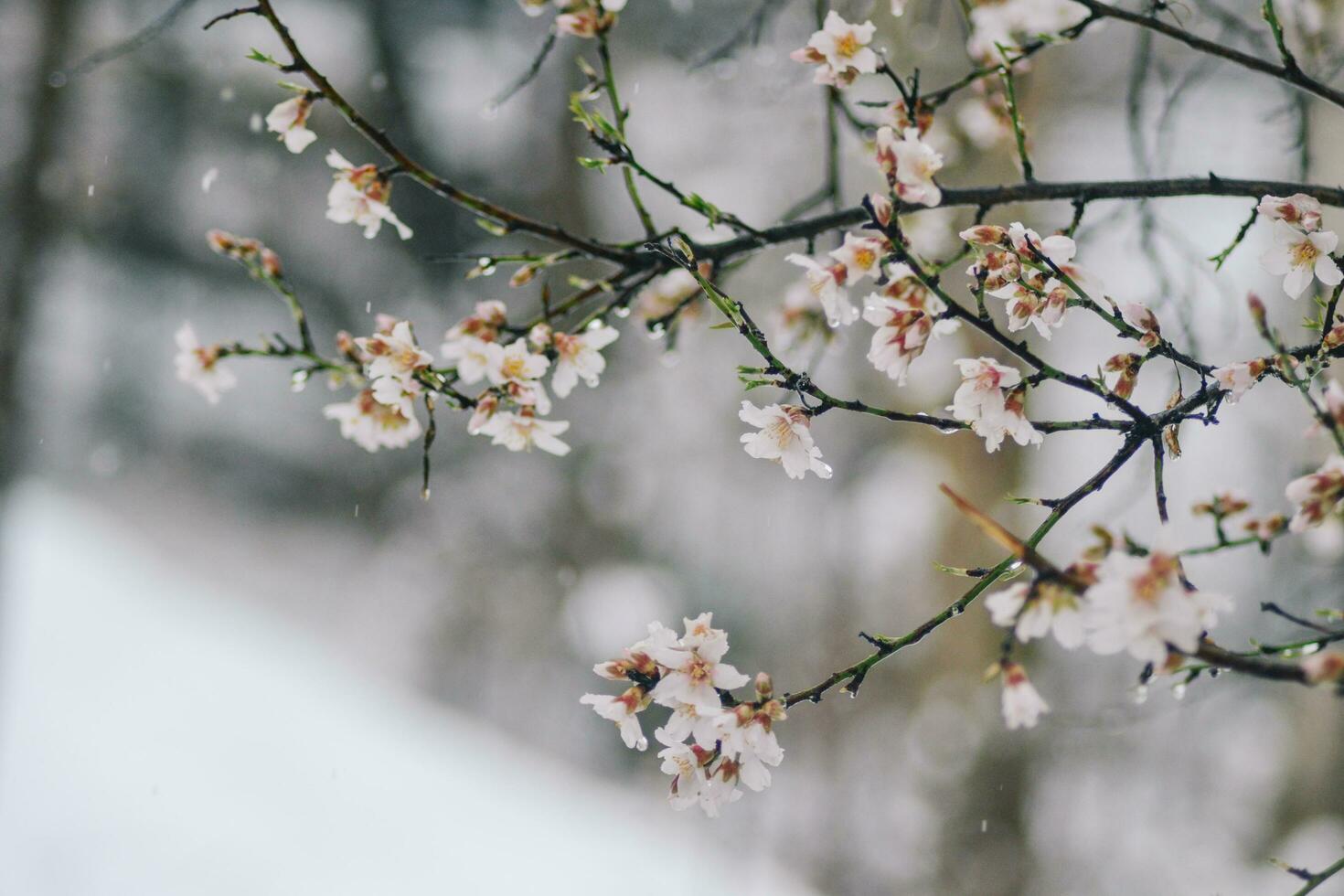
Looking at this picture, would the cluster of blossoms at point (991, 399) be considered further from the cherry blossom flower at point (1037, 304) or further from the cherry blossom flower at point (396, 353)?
the cherry blossom flower at point (396, 353)

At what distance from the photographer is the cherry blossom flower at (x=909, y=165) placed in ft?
2.29

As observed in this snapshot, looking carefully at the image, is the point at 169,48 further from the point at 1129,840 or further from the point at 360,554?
the point at 1129,840

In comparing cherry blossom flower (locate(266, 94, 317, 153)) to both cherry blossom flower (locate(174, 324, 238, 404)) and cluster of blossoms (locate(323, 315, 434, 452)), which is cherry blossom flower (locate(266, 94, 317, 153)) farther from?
cherry blossom flower (locate(174, 324, 238, 404))

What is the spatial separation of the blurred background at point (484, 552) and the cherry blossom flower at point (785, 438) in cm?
261

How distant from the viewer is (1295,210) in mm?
709

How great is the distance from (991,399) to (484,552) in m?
4.23

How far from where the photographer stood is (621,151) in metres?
0.82

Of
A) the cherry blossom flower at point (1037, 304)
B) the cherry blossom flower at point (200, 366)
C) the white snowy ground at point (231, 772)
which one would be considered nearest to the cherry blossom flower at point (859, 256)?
the cherry blossom flower at point (1037, 304)

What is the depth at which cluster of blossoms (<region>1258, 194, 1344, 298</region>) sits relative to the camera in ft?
2.32

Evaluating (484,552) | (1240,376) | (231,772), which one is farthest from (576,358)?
(231,772)

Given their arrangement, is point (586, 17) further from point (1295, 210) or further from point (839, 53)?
point (1295, 210)

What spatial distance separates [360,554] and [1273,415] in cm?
447

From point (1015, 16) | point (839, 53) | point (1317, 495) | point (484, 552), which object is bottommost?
point (1317, 495)

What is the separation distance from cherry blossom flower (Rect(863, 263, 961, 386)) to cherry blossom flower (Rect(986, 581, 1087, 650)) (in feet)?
0.72
